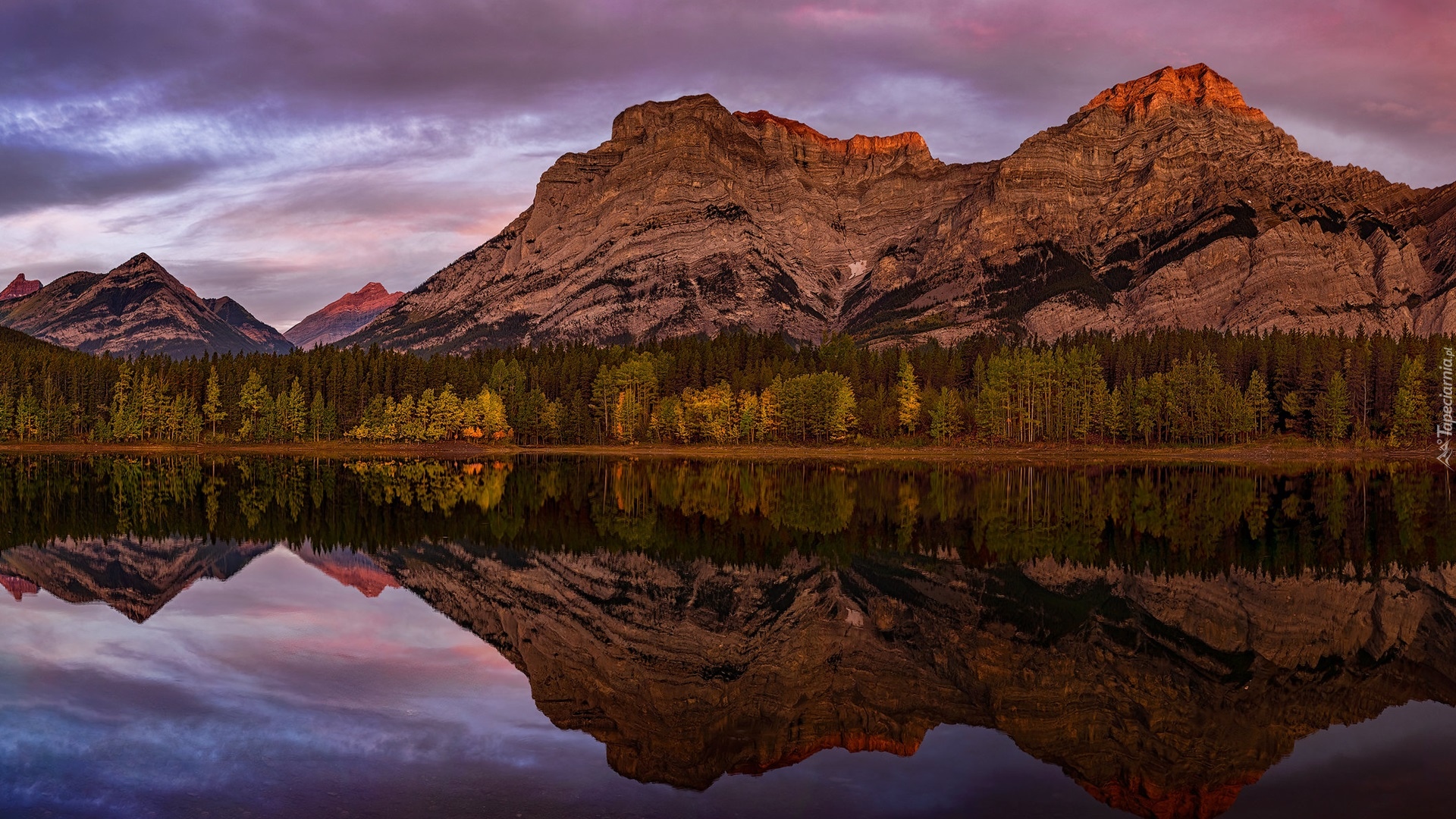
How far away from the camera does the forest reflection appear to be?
47875 mm

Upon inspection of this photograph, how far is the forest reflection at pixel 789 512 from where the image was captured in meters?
47.9

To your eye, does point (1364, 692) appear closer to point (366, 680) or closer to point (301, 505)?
point (366, 680)

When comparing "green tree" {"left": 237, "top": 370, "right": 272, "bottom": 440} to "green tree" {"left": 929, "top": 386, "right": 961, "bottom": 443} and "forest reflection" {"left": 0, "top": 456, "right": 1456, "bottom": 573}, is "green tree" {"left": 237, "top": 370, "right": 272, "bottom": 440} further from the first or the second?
"green tree" {"left": 929, "top": 386, "right": 961, "bottom": 443}

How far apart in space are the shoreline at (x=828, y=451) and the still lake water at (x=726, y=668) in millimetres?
80949

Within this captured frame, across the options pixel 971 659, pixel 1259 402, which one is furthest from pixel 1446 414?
pixel 971 659

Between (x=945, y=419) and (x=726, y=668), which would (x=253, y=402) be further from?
(x=726, y=668)

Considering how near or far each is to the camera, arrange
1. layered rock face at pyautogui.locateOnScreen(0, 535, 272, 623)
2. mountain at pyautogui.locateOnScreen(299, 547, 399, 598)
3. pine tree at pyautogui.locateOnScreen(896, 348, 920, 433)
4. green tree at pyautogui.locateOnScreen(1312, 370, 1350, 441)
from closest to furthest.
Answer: layered rock face at pyautogui.locateOnScreen(0, 535, 272, 623)
mountain at pyautogui.locateOnScreen(299, 547, 399, 598)
green tree at pyautogui.locateOnScreen(1312, 370, 1350, 441)
pine tree at pyautogui.locateOnScreen(896, 348, 920, 433)

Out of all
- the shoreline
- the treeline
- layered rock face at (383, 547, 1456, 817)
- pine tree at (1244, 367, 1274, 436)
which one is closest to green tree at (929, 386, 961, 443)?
the treeline

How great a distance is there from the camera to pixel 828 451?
146m

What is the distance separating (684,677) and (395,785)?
29.1 ft

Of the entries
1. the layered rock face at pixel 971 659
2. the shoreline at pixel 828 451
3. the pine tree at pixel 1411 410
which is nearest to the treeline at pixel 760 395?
the pine tree at pixel 1411 410

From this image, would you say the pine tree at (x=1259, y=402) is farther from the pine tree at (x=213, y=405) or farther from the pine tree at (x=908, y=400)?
the pine tree at (x=213, y=405)

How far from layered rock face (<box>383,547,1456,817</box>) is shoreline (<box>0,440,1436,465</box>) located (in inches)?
3829

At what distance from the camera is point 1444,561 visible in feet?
142
